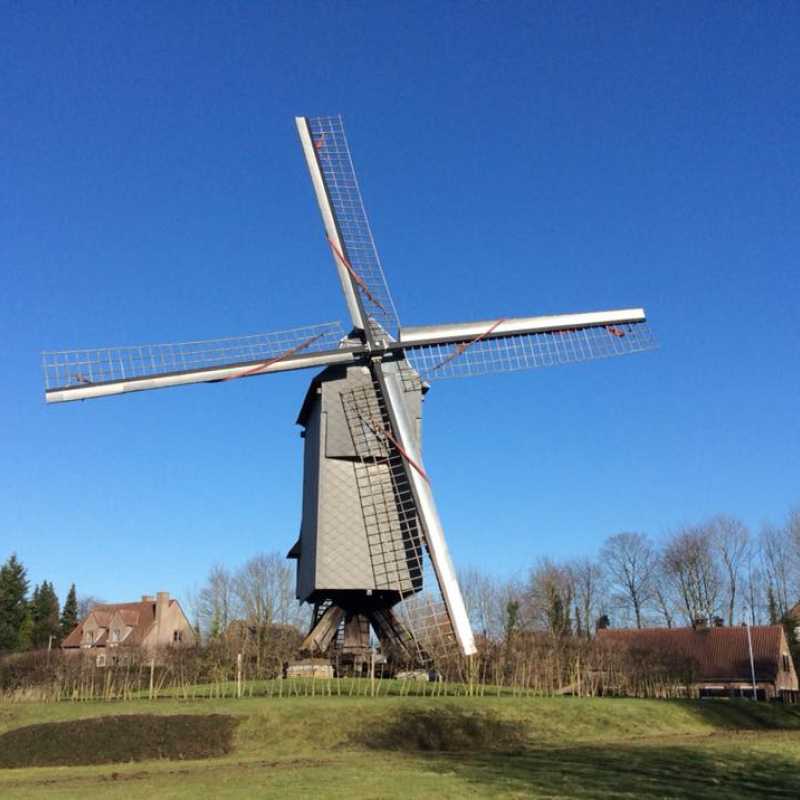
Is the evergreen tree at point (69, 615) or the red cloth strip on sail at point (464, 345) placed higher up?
the red cloth strip on sail at point (464, 345)

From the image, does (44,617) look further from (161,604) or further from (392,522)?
(392,522)

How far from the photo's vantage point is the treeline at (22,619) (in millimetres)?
63219

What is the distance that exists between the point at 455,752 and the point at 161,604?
53.7 m

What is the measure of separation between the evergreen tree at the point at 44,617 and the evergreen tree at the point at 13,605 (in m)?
1.36

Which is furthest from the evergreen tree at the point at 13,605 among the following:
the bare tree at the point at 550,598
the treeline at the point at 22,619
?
the bare tree at the point at 550,598

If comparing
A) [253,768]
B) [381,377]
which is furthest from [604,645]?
[253,768]

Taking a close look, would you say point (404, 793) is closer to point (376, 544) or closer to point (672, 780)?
point (672, 780)

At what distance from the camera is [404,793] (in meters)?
10.8

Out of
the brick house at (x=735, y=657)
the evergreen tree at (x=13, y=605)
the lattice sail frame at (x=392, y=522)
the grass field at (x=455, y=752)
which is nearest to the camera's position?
the grass field at (x=455, y=752)

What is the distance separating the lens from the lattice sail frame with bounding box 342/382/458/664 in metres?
23.9

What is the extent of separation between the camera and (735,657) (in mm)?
46781

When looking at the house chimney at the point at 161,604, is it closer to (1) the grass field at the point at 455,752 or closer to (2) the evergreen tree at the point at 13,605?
(2) the evergreen tree at the point at 13,605

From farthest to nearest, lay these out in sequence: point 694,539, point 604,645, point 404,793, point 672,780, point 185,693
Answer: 1. point 694,539
2. point 604,645
3. point 185,693
4. point 672,780
5. point 404,793

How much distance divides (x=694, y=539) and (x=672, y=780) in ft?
169
